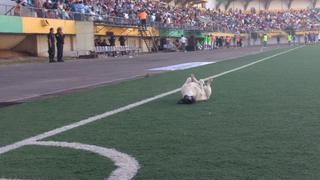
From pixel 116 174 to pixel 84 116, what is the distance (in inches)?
121

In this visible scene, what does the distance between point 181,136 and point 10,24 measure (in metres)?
21.6

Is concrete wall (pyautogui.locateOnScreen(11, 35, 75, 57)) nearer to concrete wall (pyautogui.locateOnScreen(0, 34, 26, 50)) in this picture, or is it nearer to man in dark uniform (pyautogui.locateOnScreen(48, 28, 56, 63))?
concrete wall (pyautogui.locateOnScreen(0, 34, 26, 50))

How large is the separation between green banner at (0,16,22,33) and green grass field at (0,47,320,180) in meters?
16.7

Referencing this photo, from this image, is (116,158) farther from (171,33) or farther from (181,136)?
(171,33)

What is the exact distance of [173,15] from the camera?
187 ft

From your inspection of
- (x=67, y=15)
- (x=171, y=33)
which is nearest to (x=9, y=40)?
(x=67, y=15)

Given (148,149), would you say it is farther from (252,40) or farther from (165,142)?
(252,40)

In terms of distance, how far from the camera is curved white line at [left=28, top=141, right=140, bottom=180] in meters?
3.82

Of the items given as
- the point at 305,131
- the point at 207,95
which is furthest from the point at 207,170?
the point at 207,95

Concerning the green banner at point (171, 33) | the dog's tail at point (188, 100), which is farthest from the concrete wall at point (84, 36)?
the dog's tail at point (188, 100)

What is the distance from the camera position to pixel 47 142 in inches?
200

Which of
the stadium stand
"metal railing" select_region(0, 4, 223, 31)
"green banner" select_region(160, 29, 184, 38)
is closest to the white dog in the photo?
"metal railing" select_region(0, 4, 223, 31)

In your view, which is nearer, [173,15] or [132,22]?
[132,22]

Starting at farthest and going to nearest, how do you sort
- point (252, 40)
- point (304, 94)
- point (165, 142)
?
point (252, 40) < point (304, 94) < point (165, 142)
